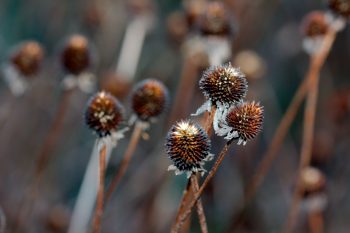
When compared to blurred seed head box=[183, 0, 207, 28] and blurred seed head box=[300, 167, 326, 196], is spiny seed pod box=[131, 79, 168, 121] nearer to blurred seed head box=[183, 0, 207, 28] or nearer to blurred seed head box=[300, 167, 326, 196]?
blurred seed head box=[300, 167, 326, 196]

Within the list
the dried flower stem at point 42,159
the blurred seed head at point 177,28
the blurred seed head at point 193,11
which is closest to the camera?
the dried flower stem at point 42,159

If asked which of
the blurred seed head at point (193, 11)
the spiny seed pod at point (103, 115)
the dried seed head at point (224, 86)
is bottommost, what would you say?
the dried seed head at point (224, 86)

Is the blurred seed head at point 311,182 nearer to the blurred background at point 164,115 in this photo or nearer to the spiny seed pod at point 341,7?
the blurred background at point 164,115

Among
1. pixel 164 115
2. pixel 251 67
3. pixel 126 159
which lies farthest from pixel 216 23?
pixel 164 115

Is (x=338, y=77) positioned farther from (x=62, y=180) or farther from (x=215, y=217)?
(x=62, y=180)

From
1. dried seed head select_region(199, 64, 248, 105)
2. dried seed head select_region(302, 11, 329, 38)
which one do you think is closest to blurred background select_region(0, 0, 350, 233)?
dried seed head select_region(302, 11, 329, 38)

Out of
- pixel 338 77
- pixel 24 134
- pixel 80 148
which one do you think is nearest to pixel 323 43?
pixel 338 77

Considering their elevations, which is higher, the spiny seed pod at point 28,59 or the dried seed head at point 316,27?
the spiny seed pod at point 28,59

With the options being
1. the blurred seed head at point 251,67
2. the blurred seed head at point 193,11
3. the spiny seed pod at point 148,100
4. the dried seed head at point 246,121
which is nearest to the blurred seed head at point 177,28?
the blurred seed head at point 193,11
